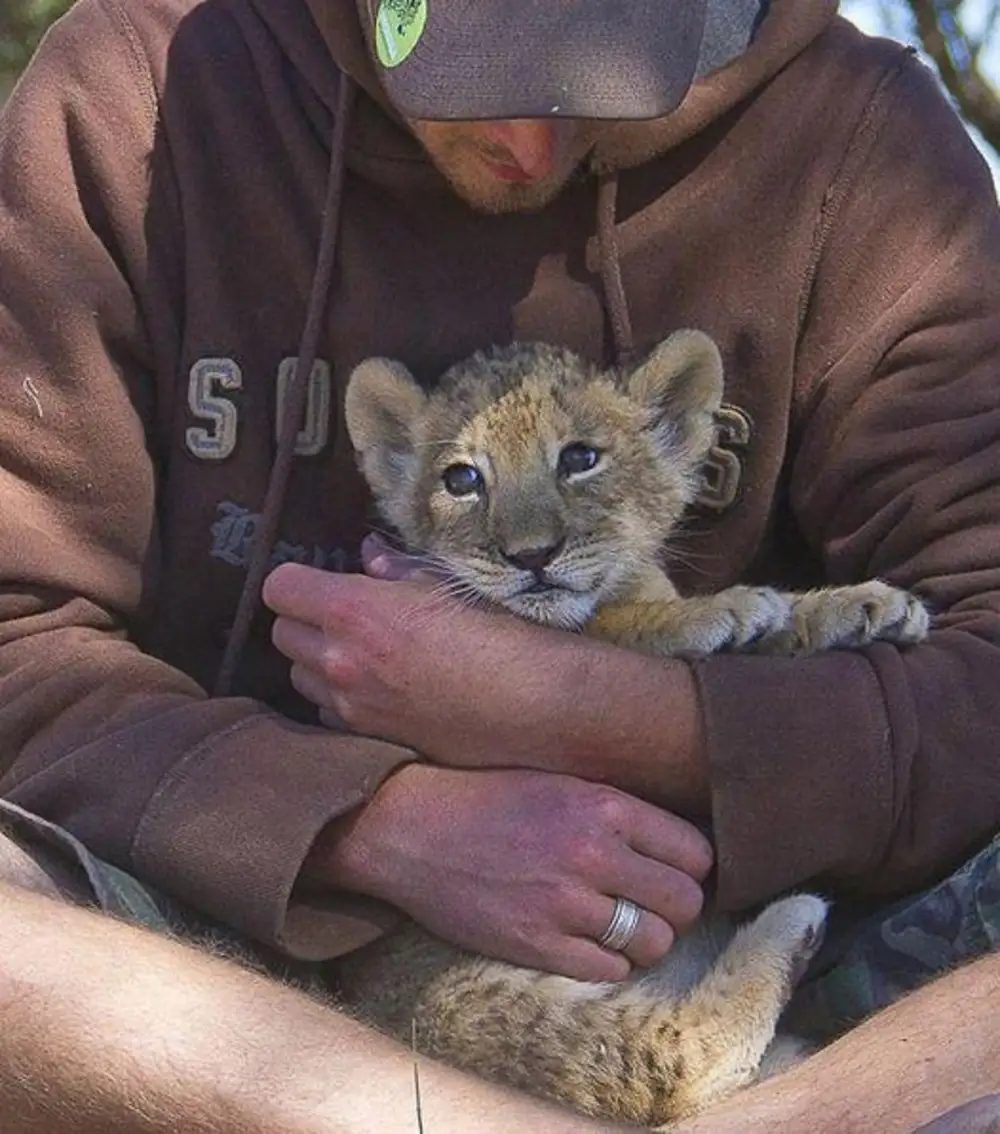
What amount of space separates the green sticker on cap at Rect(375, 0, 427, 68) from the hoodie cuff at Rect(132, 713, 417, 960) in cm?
97

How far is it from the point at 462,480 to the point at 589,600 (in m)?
0.31

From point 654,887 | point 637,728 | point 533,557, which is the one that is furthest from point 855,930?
point 533,557

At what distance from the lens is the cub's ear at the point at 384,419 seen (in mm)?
3213

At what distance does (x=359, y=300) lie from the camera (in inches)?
130

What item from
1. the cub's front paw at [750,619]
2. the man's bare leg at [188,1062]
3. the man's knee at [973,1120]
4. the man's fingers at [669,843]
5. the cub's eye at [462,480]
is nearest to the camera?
the man's knee at [973,1120]

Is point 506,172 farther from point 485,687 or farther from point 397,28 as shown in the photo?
point 485,687

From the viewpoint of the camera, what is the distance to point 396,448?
3311 mm

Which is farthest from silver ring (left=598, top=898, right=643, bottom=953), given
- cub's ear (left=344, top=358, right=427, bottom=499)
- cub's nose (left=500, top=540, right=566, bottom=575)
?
cub's ear (left=344, top=358, right=427, bottom=499)

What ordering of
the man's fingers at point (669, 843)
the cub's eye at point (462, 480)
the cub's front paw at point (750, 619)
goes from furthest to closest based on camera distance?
the cub's eye at point (462, 480)
the cub's front paw at point (750, 619)
the man's fingers at point (669, 843)

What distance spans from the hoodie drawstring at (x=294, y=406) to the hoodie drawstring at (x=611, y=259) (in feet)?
1.30

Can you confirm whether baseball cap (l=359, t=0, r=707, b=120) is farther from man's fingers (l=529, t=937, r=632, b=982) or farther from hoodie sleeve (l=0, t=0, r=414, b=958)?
man's fingers (l=529, t=937, r=632, b=982)

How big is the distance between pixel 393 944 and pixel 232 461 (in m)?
0.79

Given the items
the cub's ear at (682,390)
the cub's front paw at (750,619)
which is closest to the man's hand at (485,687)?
the cub's front paw at (750,619)

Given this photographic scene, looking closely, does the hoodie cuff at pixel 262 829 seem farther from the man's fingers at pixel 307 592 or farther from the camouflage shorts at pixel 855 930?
the man's fingers at pixel 307 592
